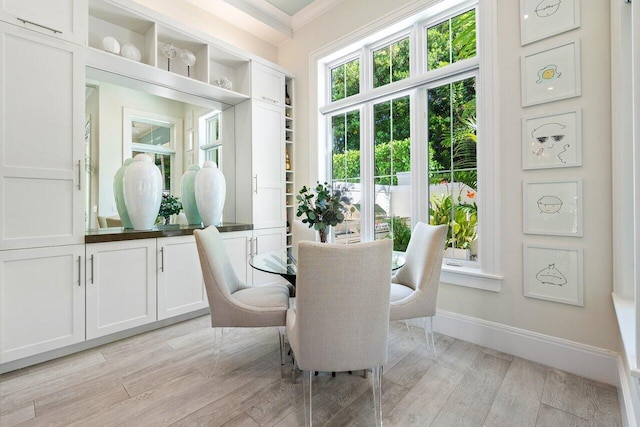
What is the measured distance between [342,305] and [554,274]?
1.70 metres

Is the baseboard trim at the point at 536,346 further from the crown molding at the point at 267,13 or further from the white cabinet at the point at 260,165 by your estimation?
the crown molding at the point at 267,13

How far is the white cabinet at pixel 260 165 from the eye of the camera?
3391 mm

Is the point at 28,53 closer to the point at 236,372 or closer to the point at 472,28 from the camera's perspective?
the point at 236,372

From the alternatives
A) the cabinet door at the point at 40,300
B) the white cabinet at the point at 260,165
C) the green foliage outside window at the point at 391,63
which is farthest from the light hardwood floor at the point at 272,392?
the green foliage outside window at the point at 391,63

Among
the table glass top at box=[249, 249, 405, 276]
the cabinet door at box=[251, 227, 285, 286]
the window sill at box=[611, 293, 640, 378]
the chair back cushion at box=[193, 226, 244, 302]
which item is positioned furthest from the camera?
the cabinet door at box=[251, 227, 285, 286]

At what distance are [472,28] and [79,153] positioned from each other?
3.35 metres

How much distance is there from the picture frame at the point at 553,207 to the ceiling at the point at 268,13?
2.94m

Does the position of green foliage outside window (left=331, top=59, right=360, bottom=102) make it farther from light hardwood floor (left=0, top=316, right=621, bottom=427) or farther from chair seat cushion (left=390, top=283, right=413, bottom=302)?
light hardwood floor (left=0, top=316, right=621, bottom=427)

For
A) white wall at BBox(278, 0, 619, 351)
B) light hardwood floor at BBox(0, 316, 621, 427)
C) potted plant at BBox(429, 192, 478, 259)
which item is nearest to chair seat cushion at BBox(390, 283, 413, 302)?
light hardwood floor at BBox(0, 316, 621, 427)

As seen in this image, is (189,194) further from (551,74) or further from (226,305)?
(551,74)

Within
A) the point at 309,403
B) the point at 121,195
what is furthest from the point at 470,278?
the point at 121,195

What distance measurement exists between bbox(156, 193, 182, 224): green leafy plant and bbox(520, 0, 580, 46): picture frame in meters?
3.40

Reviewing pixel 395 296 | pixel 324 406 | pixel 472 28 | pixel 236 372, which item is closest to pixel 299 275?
pixel 324 406

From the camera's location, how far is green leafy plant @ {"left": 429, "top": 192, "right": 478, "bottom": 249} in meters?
2.50
